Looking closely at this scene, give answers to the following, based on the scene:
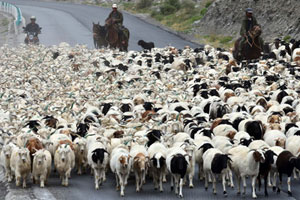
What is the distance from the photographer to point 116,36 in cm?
3666

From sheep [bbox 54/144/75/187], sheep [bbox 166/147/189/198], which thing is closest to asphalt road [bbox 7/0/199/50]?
sheep [bbox 54/144/75/187]

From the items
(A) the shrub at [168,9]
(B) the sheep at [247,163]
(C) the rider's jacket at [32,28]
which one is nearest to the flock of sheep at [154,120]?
(B) the sheep at [247,163]

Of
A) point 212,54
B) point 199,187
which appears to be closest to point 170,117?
point 199,187

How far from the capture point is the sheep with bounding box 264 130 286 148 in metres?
16.8

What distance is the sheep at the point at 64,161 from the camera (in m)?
15.9

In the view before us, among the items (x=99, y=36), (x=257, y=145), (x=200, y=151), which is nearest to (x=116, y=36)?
Result: (x=99, y=36)

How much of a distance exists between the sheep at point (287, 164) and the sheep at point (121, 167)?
10.2 ft

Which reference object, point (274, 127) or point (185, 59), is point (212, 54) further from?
point (274, 127)

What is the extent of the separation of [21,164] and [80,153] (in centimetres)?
171

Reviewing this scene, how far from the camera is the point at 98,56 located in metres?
33.6

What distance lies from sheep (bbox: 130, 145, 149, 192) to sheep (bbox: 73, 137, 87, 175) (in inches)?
60.5

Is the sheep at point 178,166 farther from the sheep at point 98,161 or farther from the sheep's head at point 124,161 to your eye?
the sheep at point 98,161

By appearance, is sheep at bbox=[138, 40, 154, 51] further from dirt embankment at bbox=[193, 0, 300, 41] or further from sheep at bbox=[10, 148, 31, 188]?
sheep at bbox=[10, 148, 31, 188]

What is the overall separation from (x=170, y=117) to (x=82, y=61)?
45.8 feet
